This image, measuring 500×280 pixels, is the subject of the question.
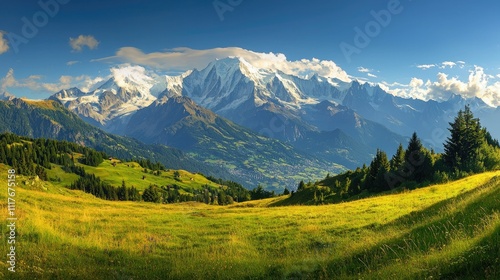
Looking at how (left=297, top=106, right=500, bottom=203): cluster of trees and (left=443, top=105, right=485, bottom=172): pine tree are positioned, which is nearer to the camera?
(left=297, top=106, right=500, bottom=203): cluster of trees

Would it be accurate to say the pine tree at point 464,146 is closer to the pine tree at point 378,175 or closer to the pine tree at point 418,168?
the pine tree at point 418,168

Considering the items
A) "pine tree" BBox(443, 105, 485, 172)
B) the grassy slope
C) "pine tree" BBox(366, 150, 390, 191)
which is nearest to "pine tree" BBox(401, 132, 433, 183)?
"pine tree" BBox(366, 150, 390, 191)

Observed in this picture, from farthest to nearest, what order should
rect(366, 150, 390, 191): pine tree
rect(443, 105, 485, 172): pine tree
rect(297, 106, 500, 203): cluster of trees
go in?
rect(443, 105, 485, 172): pine tree < rect(366, 150, 390, 191): pine tree < rect(297, 106, 500, 203): cluster of trees

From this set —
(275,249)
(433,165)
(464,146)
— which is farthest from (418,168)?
(275,249)

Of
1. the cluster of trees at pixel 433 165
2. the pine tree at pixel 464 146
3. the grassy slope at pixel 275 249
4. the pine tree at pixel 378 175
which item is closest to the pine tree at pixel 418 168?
the cluster of trees at pixel 433 165

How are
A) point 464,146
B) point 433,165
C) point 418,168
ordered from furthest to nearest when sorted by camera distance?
point 464,146, point 433,165, point 418,168

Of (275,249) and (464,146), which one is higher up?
(464,146)

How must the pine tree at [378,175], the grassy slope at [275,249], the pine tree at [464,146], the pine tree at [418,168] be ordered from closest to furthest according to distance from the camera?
1. the grassy slope at [275,249]
2. the pine tree at [418,168]
3. the pine tree at [378,175]
4. the pine tree at [464,146]

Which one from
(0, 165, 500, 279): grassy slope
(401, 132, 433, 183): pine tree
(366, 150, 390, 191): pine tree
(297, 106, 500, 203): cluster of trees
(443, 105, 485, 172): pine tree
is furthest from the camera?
(443, 105, 485, 172): pine tree

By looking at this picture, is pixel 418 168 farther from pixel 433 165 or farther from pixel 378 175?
pixel 378 175

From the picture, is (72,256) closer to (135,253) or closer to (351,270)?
(135,253)

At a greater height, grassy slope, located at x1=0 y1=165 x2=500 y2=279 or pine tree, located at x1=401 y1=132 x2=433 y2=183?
pine tree, located at x1=401 y1=132 x2=433 y2=183

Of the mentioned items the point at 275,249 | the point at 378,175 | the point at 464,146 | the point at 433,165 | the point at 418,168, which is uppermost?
the point at 464,146

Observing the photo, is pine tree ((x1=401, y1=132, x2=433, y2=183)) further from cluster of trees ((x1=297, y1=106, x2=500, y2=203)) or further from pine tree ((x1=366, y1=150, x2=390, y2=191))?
pine tree ((x1=366, y1=150, x2=390, y2=191))
